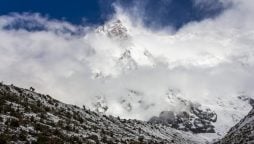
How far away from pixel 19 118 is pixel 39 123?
214cm

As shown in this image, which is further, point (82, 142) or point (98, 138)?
point (98, 138)

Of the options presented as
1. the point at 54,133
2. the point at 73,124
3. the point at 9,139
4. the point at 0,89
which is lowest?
the point at 9,139

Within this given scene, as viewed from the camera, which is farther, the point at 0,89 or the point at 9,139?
the point at 0,89

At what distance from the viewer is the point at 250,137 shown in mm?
51469

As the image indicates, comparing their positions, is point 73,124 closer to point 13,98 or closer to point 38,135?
point 13,98

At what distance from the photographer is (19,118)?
35.9 metres

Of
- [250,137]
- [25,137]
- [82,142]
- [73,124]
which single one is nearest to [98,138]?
[73,124]

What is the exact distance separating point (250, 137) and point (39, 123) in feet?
77.5

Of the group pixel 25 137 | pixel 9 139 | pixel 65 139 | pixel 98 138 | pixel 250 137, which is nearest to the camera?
pixel 9 139

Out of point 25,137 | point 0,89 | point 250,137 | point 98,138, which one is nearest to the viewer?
point 25,137

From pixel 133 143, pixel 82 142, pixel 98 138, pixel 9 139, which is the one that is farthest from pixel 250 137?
pixel 9 139

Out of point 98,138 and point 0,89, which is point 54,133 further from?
point 0,89

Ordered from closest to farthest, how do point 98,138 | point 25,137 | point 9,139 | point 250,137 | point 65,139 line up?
point 9,139
point 25,137
point 65,139
point 98,138
point 250,137

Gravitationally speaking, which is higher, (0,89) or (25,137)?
(0,89)
